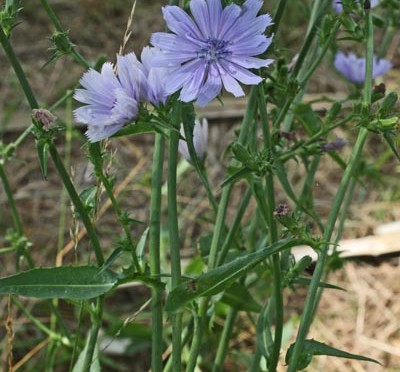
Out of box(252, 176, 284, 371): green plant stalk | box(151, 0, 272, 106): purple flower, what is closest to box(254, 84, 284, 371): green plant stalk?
box(252, 176, 284, 371): green plant stalk

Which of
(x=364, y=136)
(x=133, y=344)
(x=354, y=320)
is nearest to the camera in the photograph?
(x=364, y=136)

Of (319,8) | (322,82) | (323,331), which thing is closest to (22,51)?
(322,82)

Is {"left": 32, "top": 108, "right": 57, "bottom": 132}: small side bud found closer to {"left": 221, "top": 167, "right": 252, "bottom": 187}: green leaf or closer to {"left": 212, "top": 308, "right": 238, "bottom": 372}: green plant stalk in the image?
{"left": 221, "top": 167, "right": 252, "bottom": 187}: green leaf

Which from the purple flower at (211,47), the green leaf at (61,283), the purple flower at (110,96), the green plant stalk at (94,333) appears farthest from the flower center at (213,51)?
the green plant stalk at (94,333)

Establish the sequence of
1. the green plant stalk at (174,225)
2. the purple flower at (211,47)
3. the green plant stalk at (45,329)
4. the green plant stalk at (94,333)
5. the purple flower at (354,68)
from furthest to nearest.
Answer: the purple flower at (354,68) → the green plant stalk at (45,329) → the green plant stalk at (94,333) → the green plant stalk at (174,225) → the purple flower at (211,47)

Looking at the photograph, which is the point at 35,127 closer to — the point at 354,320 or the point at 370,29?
the point at 370,29

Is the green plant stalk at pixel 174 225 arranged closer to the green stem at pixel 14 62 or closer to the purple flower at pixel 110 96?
the purple flower at pixel 110 96

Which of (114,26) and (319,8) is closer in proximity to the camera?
(319,8)
